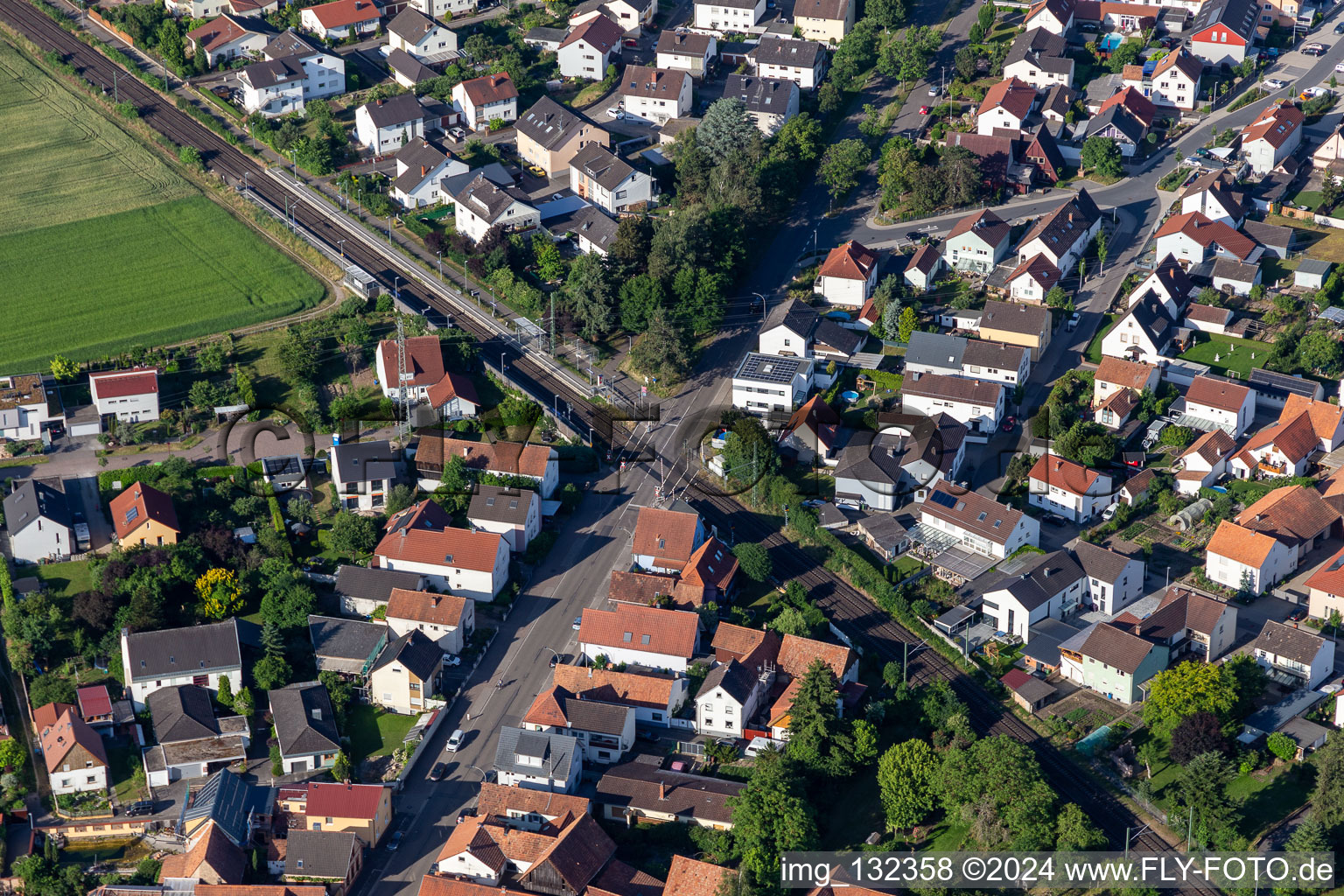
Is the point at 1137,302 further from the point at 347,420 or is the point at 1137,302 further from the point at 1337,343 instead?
the point at 347,420

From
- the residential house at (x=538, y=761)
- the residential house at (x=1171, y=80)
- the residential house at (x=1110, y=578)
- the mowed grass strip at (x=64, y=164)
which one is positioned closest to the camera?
the residential house at (x=538, y=761)

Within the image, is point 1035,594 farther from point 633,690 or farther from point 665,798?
point 665,798

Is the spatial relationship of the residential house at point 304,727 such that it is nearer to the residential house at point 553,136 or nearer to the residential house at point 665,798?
the residential house at point 665,798

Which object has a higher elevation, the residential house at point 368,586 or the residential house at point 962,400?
the residential house at point 962,400

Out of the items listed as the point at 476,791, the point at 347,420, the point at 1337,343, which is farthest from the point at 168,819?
the point at 1337,343

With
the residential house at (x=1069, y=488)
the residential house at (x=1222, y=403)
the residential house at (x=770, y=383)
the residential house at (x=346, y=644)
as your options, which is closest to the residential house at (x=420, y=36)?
the residential house at (x=770, y=383)

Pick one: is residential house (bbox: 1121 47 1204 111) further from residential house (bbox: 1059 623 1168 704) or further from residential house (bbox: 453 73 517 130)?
residential house (bbox: 1059 623 1168 704)

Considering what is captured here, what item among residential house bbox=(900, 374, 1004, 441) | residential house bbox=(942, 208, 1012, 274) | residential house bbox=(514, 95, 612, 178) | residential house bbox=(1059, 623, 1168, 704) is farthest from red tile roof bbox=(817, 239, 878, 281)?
residential house bbox=(1059, 623, 1168, 704)
